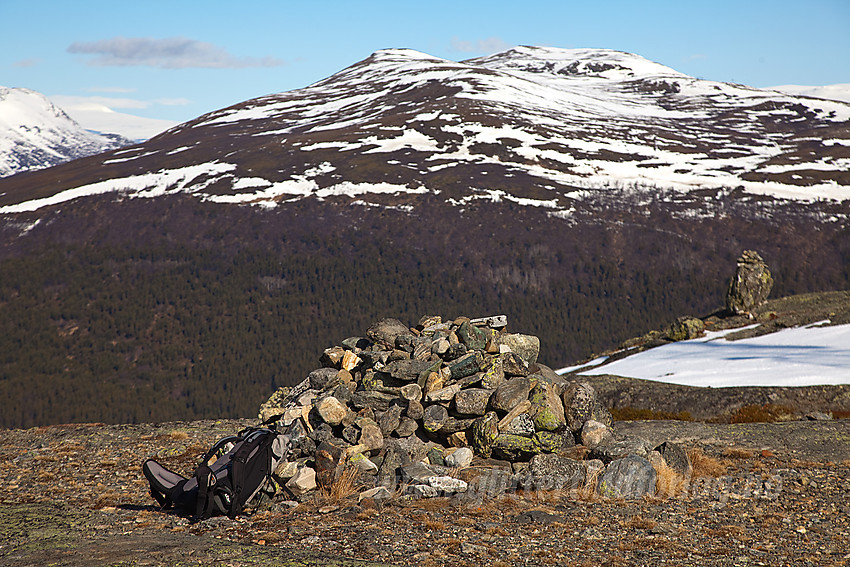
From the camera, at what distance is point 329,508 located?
46.2ft

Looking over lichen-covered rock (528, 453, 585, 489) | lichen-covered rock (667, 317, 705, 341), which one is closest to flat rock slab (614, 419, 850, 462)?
lichen-covered rock (528, 453, 585, 489)

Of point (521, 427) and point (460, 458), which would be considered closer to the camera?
point (460, 458)

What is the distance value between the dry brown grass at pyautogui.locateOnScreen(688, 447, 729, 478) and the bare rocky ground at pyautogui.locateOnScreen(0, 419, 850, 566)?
0.48 feet

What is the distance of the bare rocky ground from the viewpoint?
35.2 feet

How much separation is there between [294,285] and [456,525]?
17530 centimetres

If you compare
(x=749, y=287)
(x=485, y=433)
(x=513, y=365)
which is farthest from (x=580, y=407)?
(x=749, y=287)

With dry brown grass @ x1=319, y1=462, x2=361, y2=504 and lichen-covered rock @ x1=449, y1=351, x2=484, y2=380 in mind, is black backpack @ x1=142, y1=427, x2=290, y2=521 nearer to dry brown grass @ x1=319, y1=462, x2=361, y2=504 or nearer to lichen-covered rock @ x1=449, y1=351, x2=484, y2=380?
dry brown grass @ x1=319, y1=462, x2=361, y2=504

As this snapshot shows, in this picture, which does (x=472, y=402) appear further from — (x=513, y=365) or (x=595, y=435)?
(x=595, y=435)

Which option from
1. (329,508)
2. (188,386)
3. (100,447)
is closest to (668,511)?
(329,508)

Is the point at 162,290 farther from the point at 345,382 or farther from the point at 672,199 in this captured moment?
the point at 345,382

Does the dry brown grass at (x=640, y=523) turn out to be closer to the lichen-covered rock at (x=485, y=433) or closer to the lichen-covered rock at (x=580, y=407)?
the lichen-covered rock at (x=485, y=433)

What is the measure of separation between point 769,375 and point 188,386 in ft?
440

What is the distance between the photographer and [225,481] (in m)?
12.9

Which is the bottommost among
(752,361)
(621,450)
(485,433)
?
(752,361)
